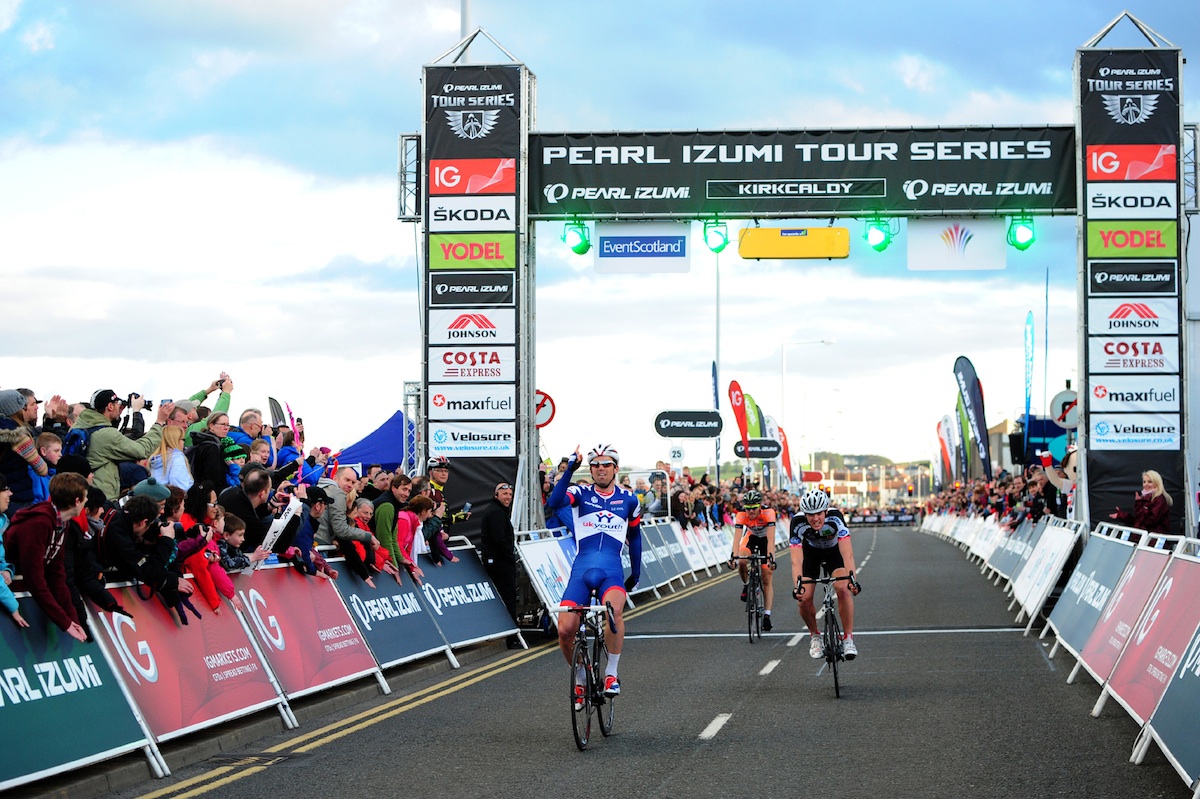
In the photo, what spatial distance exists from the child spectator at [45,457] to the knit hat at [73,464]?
0.60 meters

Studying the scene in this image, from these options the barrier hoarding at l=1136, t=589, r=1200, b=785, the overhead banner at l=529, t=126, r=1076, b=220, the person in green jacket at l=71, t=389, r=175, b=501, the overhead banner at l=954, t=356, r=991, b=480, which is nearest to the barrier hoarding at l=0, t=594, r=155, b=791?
the person in green jacket at l=71, t=389, r=175, b=501

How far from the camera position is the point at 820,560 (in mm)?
14156

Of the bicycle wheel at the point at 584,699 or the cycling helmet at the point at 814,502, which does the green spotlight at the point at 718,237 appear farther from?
the bicycle wheel at the point at 584,699

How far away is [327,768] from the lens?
9.31m

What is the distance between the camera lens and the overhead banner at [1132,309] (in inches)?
808

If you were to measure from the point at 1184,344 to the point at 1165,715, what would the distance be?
517 inches

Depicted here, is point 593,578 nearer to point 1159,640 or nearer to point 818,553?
point 818,553

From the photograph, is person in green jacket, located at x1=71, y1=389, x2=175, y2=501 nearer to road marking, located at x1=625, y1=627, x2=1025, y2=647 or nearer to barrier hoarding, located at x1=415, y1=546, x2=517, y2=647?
barrier hoarding, located at x1=415, y1=546, x2=517, y2=647

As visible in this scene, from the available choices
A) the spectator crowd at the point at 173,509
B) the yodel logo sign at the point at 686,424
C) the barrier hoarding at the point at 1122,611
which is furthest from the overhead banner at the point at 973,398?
the barrier hoarding at the point at 1122,611

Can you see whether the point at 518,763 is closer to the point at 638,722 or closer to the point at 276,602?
the point at 638,722

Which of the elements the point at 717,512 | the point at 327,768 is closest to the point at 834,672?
the point at 327,768

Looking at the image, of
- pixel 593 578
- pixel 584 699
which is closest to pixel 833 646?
pixel 593 578

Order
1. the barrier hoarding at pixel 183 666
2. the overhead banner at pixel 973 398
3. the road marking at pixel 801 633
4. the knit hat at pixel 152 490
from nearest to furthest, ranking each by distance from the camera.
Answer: the barrier hoarding at pixel 183 666 < the knit hat at pixel 152 490 < the road marking at pixel 801 633 < the overhead banner at pixel 973 398

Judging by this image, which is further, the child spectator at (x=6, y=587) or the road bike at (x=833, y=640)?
the road bike at (x=833, y=640)
